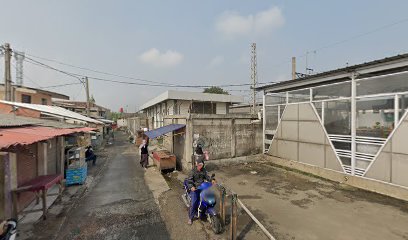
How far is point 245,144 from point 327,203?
22.3ft

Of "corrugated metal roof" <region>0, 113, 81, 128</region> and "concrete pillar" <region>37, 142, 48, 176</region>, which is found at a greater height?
"corrugated metal roof" <region>0, 113, 81, 128</region>

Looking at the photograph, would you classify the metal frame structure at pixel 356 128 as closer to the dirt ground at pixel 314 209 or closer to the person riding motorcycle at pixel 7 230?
the dirt ground at pixel 314 209

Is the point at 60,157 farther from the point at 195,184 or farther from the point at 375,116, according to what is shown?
the point at 375,116

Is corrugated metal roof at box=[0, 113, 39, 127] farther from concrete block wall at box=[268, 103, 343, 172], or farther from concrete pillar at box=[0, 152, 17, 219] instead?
concrete block wall at box=[268, 103, 343, 172]

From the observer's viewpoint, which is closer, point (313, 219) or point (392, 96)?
point (313, 219)

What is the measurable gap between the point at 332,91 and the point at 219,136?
250 inches

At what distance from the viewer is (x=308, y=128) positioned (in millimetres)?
11398

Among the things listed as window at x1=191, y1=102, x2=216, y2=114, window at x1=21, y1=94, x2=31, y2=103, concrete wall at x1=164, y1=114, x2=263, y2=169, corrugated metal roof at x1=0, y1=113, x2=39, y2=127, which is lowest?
concrete wall at x1=164, y1=114, x2=263, y2=169

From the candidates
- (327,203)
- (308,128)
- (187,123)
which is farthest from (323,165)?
(187,123)

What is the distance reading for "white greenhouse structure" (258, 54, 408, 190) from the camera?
7875mm

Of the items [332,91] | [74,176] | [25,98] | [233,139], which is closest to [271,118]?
[233,139]

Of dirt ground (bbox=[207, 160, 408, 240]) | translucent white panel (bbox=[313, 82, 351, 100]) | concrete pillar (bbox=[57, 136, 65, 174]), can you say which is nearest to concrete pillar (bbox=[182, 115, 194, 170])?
dirt ground (bbox=[207, 160, 408, 240])

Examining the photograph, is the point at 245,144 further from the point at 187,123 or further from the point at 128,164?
the point at 128,164

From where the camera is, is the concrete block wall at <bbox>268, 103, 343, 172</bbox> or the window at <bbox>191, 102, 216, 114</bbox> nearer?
the concrete block wall at <bbox>268, 103, 343, 172</bbox>
